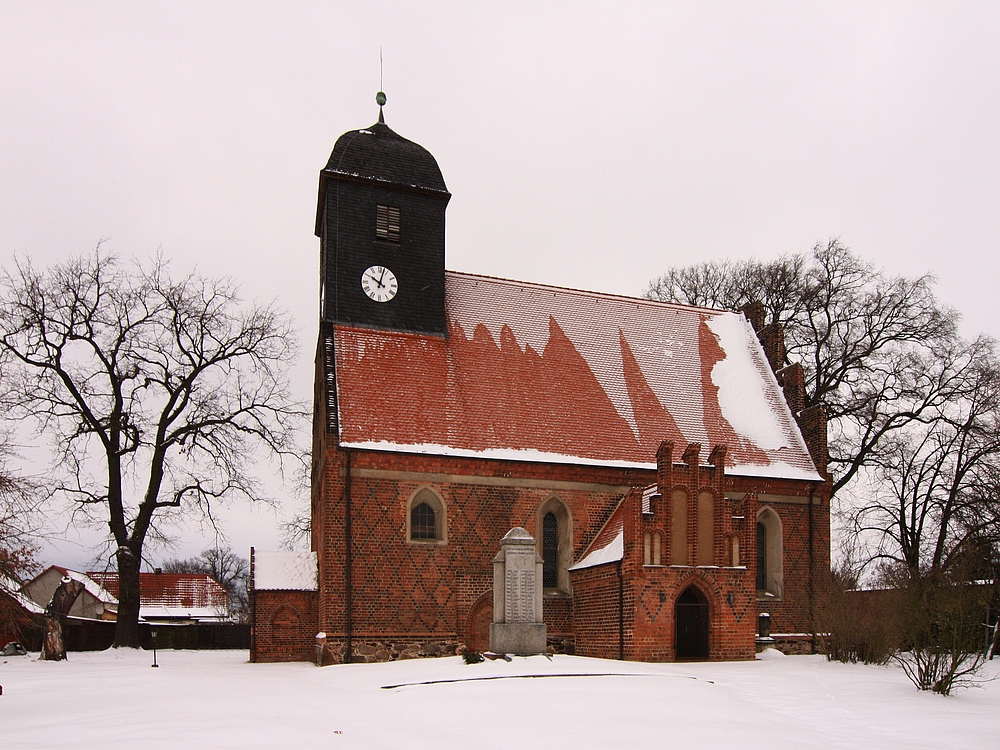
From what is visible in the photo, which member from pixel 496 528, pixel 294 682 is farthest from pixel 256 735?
pixel 496 528

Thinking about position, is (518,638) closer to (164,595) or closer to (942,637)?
(942,637)

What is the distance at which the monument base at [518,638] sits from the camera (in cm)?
1764

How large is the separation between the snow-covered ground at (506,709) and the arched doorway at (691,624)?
90.3 inches

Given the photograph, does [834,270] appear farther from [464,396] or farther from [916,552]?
[464,396]

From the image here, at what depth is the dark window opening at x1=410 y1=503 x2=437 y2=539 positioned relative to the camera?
22.1m

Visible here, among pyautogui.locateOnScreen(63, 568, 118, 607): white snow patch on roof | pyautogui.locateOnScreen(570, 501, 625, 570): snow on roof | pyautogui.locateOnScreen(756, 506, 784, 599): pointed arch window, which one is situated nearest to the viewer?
pyautogui.locateOnScreen(570, 501, 625, 570): snow on roof

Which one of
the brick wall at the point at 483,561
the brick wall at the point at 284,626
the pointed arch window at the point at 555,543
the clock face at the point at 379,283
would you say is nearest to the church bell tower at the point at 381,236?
the clock face at the point at 379,283

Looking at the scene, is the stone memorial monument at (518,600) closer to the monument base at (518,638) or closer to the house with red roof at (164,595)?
the monument base at (518,638)

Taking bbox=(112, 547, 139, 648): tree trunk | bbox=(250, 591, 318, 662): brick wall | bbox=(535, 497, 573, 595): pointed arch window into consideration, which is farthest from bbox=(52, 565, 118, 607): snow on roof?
bbox=(535, 497, 573, 595): pointed arch window

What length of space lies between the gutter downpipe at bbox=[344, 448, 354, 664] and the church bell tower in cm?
472

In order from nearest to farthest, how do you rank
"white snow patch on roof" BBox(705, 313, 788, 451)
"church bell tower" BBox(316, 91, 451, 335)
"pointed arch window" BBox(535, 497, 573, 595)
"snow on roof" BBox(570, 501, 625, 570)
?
1. "snow on roof" BBox(570, 501, 625, 570)
2. "pointed arch window" BBox(535, 497, 573, 595)
3. "church bell tower" BBox(316, 91, 451, 335)
4. "white snow patch on roof" BBox(705, 313, 788, 451)

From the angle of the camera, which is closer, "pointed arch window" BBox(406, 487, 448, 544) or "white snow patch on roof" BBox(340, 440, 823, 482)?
"white snow patch on roof" BBox(340, 440, 823, 482)

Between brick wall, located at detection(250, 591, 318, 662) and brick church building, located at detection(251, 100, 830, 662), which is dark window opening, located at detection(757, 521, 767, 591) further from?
brick wall, located at detection(250, 591, 318, 662)

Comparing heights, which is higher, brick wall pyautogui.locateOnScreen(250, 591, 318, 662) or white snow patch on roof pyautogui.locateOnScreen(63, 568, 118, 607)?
brick wall pyautogui.locateOnScreen(250, 591, 318, 662)
